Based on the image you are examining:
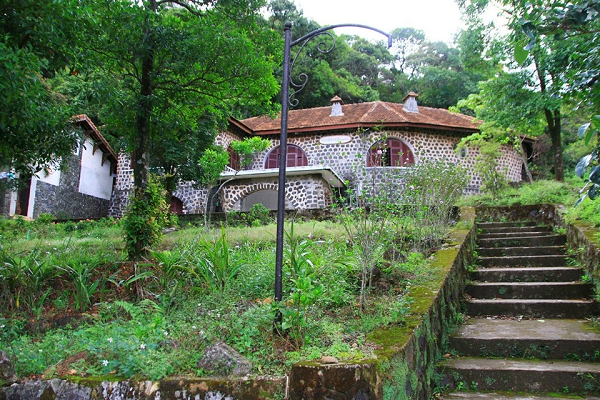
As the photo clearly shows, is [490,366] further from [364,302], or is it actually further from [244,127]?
[244,127]

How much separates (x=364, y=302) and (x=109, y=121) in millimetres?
6140

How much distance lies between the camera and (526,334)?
411 cm

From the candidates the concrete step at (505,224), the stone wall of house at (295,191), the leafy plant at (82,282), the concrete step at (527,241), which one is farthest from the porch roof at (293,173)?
the leafy plant at (82,282)

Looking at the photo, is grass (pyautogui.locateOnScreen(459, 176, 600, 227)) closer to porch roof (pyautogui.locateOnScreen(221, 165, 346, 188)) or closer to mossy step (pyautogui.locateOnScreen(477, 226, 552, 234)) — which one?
mossy step (pyautogui.locateOnScreen(477, 226, 552, 234))

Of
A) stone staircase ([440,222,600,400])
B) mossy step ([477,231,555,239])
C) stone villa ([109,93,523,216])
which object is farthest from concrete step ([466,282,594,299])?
stone villa ([109,93,523,216])

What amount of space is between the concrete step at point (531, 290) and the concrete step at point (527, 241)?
208cm

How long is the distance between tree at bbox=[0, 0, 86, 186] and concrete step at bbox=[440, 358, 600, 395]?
485 centimetres

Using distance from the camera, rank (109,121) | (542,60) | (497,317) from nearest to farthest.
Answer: (497,317) < (109,121) < (542,60)

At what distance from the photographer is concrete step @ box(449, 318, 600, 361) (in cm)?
384

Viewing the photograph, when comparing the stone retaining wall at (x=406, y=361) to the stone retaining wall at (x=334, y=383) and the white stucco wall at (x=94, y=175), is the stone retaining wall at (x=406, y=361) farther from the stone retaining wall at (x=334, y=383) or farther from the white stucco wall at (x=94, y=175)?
the white stucco wall at (x=94, y=175)

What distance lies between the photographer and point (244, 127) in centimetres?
1934

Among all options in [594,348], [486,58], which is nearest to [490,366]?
[594,348]

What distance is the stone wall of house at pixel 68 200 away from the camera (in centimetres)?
1583

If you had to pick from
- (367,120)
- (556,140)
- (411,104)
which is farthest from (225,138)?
(556,140)
